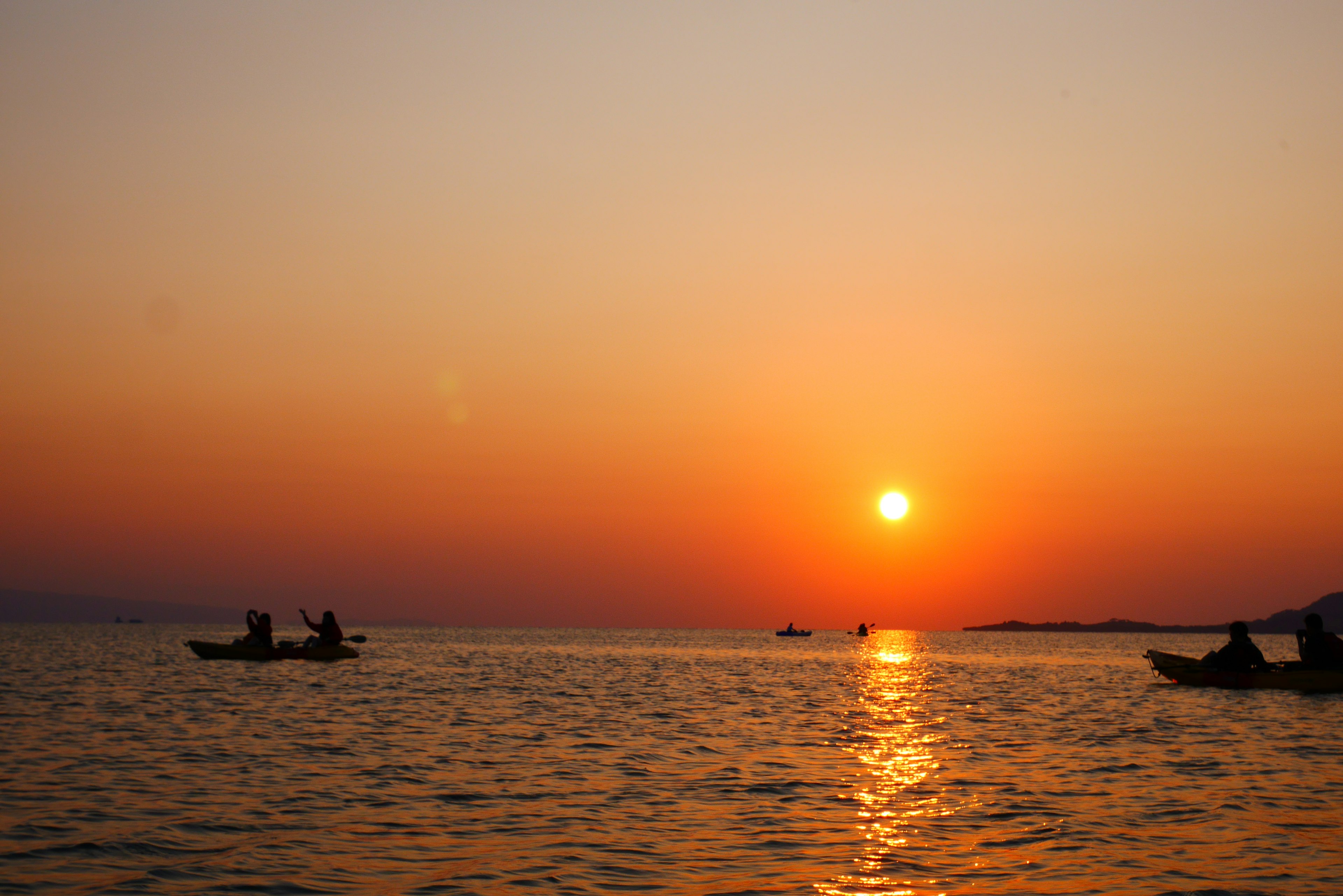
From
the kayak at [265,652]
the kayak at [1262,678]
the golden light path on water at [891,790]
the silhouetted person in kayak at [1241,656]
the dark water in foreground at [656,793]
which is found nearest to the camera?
the golden light path on water at [891,790]

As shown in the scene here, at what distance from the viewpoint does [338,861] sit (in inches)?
532

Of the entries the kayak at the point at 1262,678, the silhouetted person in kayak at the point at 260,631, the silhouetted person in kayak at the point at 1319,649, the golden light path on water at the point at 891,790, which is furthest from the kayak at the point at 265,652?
the silhouetted person in kayak at the point at 1319,649

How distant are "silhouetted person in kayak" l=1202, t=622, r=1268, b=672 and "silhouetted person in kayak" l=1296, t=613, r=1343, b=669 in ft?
4.90

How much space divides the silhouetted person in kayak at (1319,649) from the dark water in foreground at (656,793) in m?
1.71

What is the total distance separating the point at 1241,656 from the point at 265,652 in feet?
139

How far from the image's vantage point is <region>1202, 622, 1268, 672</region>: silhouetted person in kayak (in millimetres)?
41875

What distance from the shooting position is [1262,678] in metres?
41.2

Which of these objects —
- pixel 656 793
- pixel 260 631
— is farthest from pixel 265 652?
pixel 656 793

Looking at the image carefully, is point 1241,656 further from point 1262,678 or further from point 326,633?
point 326,633

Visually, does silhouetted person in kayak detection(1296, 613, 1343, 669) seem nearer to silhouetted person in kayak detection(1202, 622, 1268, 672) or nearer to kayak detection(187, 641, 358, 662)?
silhouetted person in kayak detection(1202, 622, 1268, 672)

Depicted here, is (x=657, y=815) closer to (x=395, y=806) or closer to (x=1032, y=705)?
(x=395, y=806)

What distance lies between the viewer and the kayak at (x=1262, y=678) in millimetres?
39906

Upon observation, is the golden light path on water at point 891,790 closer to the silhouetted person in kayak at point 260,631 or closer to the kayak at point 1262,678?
the kayak at point 1262,678

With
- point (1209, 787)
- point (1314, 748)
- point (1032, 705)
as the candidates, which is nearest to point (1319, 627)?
point (1032, 705)
